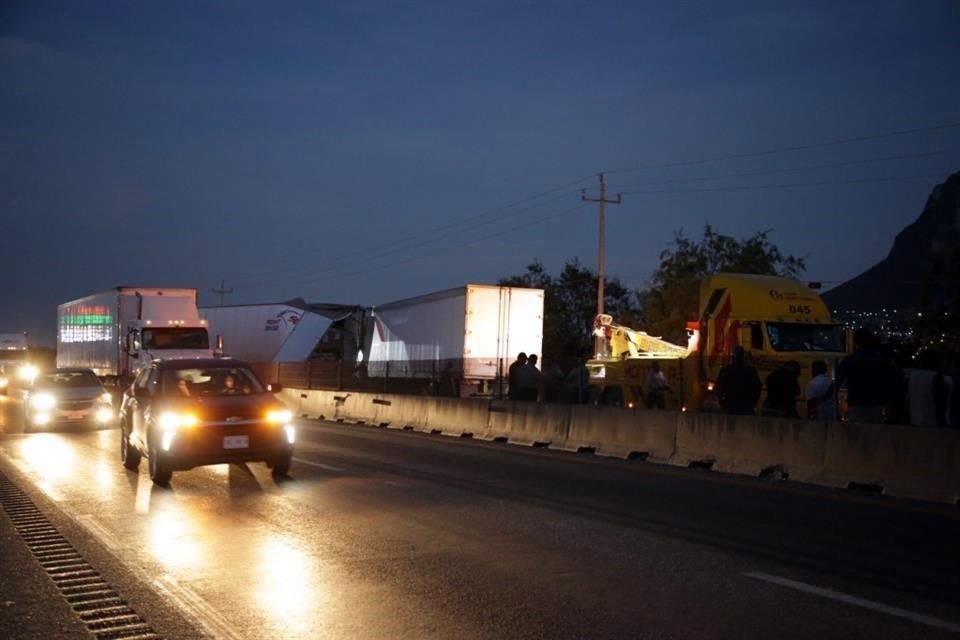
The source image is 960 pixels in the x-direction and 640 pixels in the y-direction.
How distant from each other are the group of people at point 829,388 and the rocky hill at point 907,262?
249 feet

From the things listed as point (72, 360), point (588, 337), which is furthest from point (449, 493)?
point (588, 337)

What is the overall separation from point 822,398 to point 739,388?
50.5 inches

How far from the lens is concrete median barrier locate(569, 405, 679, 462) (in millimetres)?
16734

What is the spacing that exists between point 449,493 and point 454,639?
6.56m

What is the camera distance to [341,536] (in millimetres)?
10023

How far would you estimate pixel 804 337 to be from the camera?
2252 cm

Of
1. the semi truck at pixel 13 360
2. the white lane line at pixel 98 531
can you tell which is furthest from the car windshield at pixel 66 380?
the semi truck at pixel 13 360

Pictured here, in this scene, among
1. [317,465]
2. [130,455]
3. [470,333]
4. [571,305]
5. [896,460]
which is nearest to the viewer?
[896,460]

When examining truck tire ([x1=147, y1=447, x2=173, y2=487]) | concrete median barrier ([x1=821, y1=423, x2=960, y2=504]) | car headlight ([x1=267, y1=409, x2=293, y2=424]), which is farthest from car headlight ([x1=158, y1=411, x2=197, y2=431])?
concrete median barrier ([x1=821, y1=423, x2=960, y2=504])

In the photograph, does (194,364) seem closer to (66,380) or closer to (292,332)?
(66,380)

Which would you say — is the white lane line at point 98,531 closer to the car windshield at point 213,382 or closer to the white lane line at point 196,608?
the white lane line at point 196,608

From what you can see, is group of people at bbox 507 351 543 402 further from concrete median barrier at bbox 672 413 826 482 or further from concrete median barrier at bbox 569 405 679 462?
concrete median barrier at bbox 672 413 826 482

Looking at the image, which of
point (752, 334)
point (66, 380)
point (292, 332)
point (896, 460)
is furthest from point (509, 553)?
point (292, 332)

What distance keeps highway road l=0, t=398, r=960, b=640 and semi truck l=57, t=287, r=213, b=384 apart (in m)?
18.9
